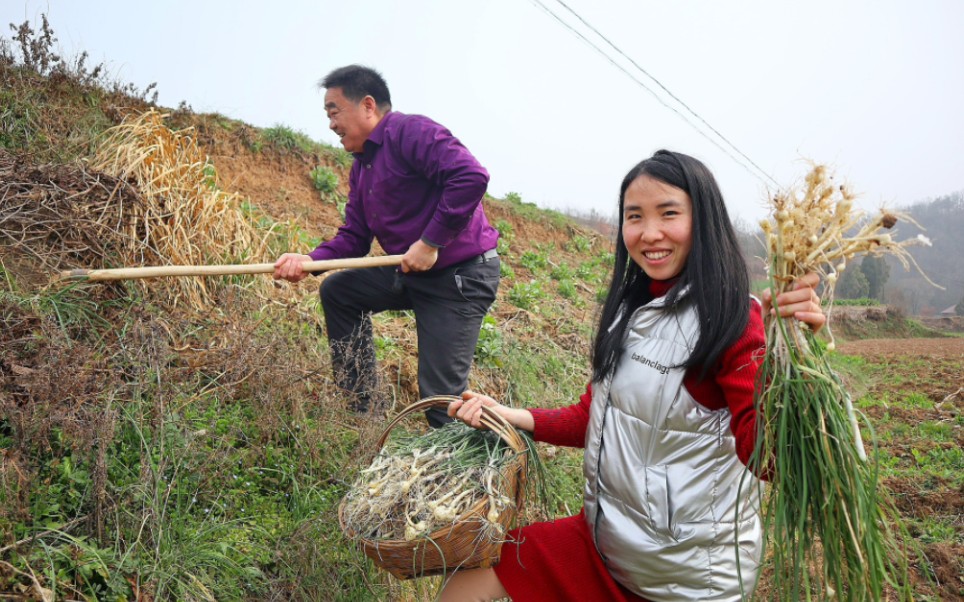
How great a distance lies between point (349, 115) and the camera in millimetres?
3543

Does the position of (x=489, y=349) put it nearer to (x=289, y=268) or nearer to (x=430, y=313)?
(x=430, y=313)

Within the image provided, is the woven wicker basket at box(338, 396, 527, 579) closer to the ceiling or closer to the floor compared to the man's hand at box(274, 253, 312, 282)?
closer to the floor

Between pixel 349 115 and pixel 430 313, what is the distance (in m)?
1.11

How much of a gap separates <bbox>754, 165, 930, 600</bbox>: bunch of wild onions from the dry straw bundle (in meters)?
3.49

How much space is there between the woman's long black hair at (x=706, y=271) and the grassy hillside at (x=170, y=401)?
0.45m

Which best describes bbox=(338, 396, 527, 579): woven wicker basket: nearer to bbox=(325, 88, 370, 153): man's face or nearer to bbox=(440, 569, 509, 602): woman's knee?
bbox=(440, 569, 509, 602): woman's knee

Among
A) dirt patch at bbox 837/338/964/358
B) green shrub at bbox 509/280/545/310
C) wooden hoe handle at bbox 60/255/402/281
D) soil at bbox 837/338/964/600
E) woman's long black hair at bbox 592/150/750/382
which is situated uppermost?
woman's long black hair at bbox 592/150/750/382

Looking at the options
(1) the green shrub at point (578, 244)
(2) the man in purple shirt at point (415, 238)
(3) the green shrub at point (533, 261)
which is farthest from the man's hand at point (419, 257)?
(1) the green shrub at point (578, 244)

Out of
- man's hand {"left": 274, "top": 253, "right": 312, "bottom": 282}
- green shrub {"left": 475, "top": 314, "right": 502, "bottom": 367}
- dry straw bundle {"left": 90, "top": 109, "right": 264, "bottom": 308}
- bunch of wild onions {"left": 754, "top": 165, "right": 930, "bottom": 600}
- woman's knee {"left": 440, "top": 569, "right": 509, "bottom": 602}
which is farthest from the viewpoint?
green shrub {"left": 475, "top": 314, "right": 502, "bottom": 367}

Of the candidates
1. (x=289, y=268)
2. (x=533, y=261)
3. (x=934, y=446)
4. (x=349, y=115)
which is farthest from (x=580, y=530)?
(x=533, y=261)

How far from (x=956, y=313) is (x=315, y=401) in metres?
37.9

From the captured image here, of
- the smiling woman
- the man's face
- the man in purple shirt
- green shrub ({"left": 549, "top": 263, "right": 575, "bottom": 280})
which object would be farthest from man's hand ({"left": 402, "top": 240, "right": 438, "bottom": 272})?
green shrub ({"left": 549, "top": 263, "right": 575, "bottom": 280})

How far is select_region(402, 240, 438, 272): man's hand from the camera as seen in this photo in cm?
330

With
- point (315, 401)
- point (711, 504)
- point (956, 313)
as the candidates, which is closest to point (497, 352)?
point (315, 401)
